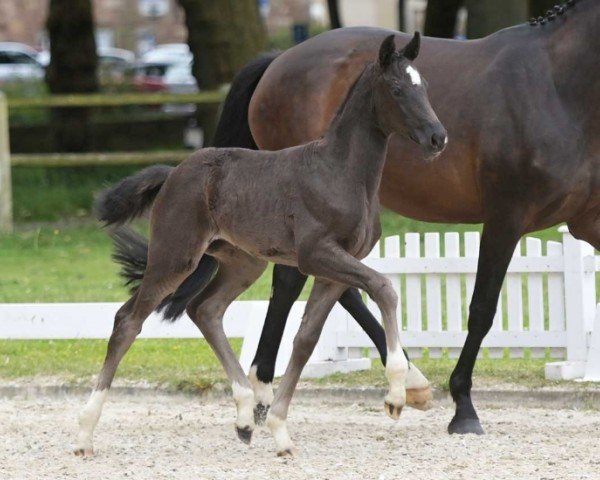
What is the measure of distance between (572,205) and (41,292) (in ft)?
19.2

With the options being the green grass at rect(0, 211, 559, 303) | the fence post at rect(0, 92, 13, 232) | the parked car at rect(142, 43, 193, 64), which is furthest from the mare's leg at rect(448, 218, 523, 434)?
the parked car at rect(142, 43, 193, 64)

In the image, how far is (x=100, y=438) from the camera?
6438mm

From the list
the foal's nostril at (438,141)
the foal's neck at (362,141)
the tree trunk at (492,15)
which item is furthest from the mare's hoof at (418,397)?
the tree trunk at (492,15)

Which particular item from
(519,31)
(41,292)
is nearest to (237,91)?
(519,31)

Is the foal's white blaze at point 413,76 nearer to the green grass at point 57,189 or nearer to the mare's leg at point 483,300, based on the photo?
the mare's leg at point 483,300

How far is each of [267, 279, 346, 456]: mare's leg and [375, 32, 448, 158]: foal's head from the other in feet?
2.63

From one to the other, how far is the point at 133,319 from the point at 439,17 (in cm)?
1296

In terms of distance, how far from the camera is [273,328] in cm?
695

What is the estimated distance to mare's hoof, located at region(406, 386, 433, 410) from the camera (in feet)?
21.6

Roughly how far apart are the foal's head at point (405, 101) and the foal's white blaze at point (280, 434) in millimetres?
1329

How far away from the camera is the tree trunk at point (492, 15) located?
1341 cm

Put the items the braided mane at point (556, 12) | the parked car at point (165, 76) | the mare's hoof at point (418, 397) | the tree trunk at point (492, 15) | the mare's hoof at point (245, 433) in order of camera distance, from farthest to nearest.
Answer: the parked car at point (165, 76), the tree trunk at point (492, 15), the braided mane at point (556, 12), the mare's hoof at point (418, 397), the mare's hoof at point (245, 433)

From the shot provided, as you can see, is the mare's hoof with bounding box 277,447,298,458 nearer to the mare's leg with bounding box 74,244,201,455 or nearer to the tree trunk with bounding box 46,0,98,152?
the mare's leg with bounding box 74,244,201,455

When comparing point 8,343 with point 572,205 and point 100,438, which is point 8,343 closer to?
point 100,438
